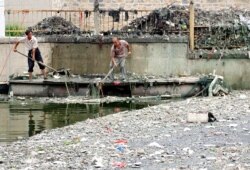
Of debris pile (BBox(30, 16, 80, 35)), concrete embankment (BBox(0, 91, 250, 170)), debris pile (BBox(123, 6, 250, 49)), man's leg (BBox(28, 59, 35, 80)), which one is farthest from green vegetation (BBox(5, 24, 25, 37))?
concrete embankment (BBox(0, 91, 250, 170))

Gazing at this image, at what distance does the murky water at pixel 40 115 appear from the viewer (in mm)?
18431

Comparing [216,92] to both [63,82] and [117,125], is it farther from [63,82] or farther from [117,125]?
[117,125]

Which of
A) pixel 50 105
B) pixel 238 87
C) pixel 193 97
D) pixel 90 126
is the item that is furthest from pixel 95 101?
pixel 90 126

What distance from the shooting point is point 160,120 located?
17969mm

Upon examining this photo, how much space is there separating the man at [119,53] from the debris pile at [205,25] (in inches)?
92.0

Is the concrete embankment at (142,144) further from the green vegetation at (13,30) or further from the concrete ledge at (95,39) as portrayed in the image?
the green vegetation at (13,30)

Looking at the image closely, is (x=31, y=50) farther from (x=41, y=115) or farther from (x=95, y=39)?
(x=41, y=115)

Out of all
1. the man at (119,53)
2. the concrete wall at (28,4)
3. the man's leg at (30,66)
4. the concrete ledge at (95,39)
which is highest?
the concrete wall at (28,4)

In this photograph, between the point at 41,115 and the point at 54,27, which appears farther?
the point at 54,27

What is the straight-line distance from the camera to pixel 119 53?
84.9 ft

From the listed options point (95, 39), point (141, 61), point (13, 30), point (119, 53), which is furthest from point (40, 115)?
point (13, 30)

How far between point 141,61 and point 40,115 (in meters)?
6.37

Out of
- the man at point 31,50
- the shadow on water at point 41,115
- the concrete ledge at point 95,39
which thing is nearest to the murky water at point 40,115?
the shadow on water at point 41,115

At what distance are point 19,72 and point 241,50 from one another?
7.29 m
